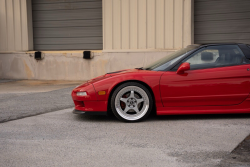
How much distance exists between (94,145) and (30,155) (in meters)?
0.71

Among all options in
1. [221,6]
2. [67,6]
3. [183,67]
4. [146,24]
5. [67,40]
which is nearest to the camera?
[183,67]

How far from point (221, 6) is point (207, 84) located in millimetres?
6530

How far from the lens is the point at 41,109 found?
644 cm

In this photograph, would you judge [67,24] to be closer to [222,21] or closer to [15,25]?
[15,25]

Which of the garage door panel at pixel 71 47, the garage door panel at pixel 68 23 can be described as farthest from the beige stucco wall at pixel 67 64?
the garage door panel at pixel 68 23

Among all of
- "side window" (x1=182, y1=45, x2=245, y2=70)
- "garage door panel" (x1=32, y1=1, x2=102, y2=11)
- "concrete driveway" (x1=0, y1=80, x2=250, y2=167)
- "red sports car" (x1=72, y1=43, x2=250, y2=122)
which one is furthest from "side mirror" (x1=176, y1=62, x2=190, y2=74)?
"garage door panel" (x1=32, y1=1, x2=102, y2=11)

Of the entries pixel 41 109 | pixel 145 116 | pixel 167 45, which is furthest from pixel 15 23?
pixel 145 116

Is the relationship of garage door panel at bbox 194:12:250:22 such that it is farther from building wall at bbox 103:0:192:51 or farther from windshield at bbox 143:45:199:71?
windshield at bbox 143:45:199:71

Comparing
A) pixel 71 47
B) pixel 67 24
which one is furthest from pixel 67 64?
pixel 67 24

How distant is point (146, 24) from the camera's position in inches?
448

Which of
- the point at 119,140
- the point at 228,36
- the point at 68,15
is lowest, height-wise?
the point at 119,140

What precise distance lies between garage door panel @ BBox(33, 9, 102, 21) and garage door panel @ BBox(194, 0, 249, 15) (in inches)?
132

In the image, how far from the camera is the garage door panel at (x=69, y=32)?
40.8 ft

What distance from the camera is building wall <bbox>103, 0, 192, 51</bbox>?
1107 centimetres
